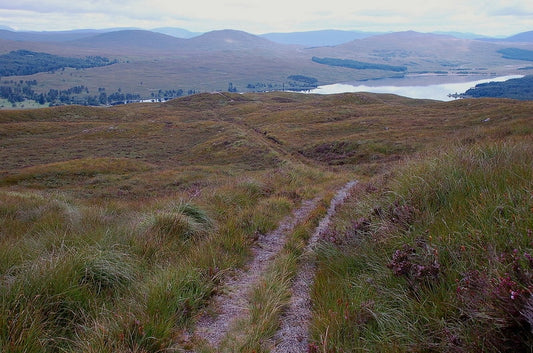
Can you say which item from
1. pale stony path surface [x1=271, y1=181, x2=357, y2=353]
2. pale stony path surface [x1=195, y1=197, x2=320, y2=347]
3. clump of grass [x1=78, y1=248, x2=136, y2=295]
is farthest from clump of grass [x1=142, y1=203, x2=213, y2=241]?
pale stony path surface [x1=271, y1=181, x2=357, y2=353]

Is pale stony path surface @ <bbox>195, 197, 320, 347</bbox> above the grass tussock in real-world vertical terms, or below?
below

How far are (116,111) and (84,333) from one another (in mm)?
113561

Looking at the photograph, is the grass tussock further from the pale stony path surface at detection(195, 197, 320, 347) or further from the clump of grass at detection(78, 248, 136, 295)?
the clump of grass at detection(78, 248, 136, 295)

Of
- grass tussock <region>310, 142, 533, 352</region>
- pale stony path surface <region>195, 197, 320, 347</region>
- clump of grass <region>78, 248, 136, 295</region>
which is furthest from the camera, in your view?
clump of grass <region>78, 248, 136, 295</region>

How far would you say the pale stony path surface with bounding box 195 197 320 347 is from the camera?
Result: 4012 millimetres

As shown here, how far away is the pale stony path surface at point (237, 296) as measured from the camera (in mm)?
4012

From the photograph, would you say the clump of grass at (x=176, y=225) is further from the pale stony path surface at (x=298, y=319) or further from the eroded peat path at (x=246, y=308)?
the pale stony path surface at (x=298, y=319)

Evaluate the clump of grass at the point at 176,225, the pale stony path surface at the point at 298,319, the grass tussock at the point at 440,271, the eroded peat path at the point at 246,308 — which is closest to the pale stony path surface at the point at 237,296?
the eroded peat path at the point at 246,308

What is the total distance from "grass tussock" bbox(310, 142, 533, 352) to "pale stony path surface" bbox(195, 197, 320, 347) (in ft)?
3.47

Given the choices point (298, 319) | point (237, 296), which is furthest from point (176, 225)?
point (298, 319)

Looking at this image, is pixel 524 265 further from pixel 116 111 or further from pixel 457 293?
pixel 116 111

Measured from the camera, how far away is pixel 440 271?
3430 millimetres

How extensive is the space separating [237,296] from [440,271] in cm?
268

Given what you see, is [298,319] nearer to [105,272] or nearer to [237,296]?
[237,296]
